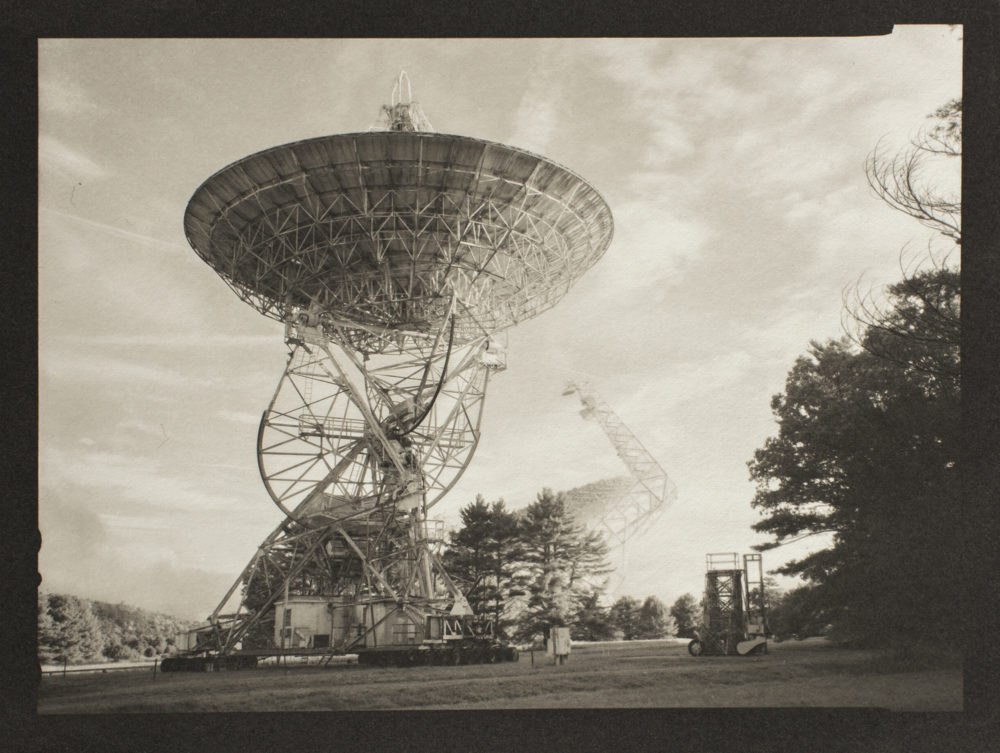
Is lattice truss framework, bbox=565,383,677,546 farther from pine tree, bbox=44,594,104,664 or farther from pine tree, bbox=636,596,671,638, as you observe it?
pine tree, bbox=44,594,104,664

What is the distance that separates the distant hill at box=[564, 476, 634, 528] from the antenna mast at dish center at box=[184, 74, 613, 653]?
338 cm

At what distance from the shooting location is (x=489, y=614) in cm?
1750

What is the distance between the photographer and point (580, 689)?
11.6 m

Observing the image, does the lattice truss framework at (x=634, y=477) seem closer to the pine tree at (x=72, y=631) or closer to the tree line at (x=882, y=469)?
the tree line at (x=882, y=469)

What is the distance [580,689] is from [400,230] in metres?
10.7

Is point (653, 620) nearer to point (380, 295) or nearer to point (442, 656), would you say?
point (442, 656)

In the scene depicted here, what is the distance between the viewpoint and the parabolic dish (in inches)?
664

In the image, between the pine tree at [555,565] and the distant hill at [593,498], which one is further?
the pine tree at [555,565]

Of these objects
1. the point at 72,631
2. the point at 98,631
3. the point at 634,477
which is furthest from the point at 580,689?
the point at 98,631

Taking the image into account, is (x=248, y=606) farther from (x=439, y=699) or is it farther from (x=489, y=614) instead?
(x=439, y=699)

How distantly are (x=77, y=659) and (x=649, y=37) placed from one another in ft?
45.3

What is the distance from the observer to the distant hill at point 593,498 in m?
14.8

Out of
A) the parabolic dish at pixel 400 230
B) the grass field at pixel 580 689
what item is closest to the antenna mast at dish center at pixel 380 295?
the parabolic dish at pixel 400 230

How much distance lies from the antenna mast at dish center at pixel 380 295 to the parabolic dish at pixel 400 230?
4 cm
